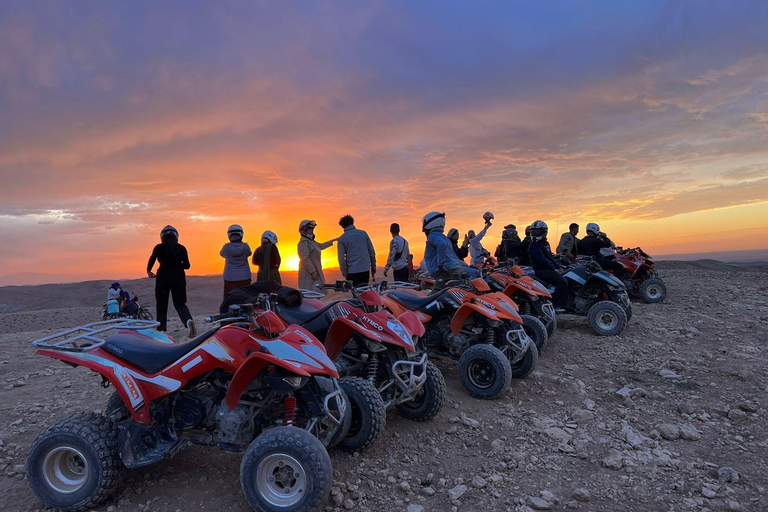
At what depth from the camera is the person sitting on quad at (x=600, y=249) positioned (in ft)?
36.3

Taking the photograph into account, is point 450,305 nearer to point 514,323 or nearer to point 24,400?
point 514,323

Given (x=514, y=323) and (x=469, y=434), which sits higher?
(x=514, y=323)

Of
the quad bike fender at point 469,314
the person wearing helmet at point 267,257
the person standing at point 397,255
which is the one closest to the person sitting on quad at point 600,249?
the person standing at point 397,255

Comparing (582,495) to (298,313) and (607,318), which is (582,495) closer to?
(298,313)

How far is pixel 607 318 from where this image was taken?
8164 millimetres

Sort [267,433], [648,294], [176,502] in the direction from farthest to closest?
[648,294], [176,502], [267,433]

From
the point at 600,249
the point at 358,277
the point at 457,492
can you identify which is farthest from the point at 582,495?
the point at 600,249

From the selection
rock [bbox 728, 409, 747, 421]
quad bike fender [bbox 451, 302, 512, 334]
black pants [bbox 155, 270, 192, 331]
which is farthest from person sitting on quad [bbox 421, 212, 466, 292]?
black pants [bbox 155, 270, 192, 331]

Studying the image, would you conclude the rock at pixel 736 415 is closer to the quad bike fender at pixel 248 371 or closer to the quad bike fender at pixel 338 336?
Answer: the quad bike fender at pixel 338 336

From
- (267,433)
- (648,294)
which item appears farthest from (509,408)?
(648,294)

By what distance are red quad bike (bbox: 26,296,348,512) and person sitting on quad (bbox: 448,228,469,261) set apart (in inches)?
272

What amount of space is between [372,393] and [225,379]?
111 cm

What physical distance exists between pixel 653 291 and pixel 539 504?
10.0m

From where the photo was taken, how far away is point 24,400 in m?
5.06
